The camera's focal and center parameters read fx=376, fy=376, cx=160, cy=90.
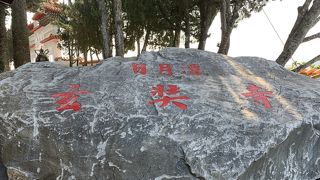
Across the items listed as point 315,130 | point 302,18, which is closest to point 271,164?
point 315,130

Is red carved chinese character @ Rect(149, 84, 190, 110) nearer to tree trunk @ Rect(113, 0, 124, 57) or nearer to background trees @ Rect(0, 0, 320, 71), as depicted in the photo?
background trees @ Rect(0, 0, 320, 71)

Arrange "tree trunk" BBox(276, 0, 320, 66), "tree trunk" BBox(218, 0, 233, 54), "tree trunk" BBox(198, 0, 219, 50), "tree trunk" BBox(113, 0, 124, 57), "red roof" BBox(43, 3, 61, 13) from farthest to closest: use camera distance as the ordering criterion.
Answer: "red roof" BBox(43, 3, 61, 13), "tree trunk" BBox(198, 0, 219, 50), "tree trunk" BBox(218, 0, 233, 54), "tree trunk" BBox(113, 0, 124, 57), "tree trunk" BBox(276, 0, 320, 66)

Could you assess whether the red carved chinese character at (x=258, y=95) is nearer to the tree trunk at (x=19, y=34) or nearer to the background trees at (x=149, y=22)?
the background trees at (x=149, y=22)

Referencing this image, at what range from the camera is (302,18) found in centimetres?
566

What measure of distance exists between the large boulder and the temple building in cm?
1766

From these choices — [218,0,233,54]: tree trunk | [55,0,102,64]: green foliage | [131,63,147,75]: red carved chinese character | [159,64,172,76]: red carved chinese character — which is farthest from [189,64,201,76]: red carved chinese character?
[55,0,102,64]: green foliage

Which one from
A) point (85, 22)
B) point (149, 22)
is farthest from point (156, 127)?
point (85, 22)

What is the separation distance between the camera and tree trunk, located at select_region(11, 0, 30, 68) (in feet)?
27.1

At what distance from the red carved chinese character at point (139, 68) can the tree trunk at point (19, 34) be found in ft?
17.0

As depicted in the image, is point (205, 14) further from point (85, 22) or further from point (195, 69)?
point (195, 69)

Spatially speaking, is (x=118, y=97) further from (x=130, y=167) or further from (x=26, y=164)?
(x=26, y=164)

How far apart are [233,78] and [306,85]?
29.8 inches

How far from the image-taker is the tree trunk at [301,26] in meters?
5.58

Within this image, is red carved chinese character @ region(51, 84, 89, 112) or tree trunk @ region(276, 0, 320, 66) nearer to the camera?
red carved chinese character @ region(51, 84, 89, 112)
